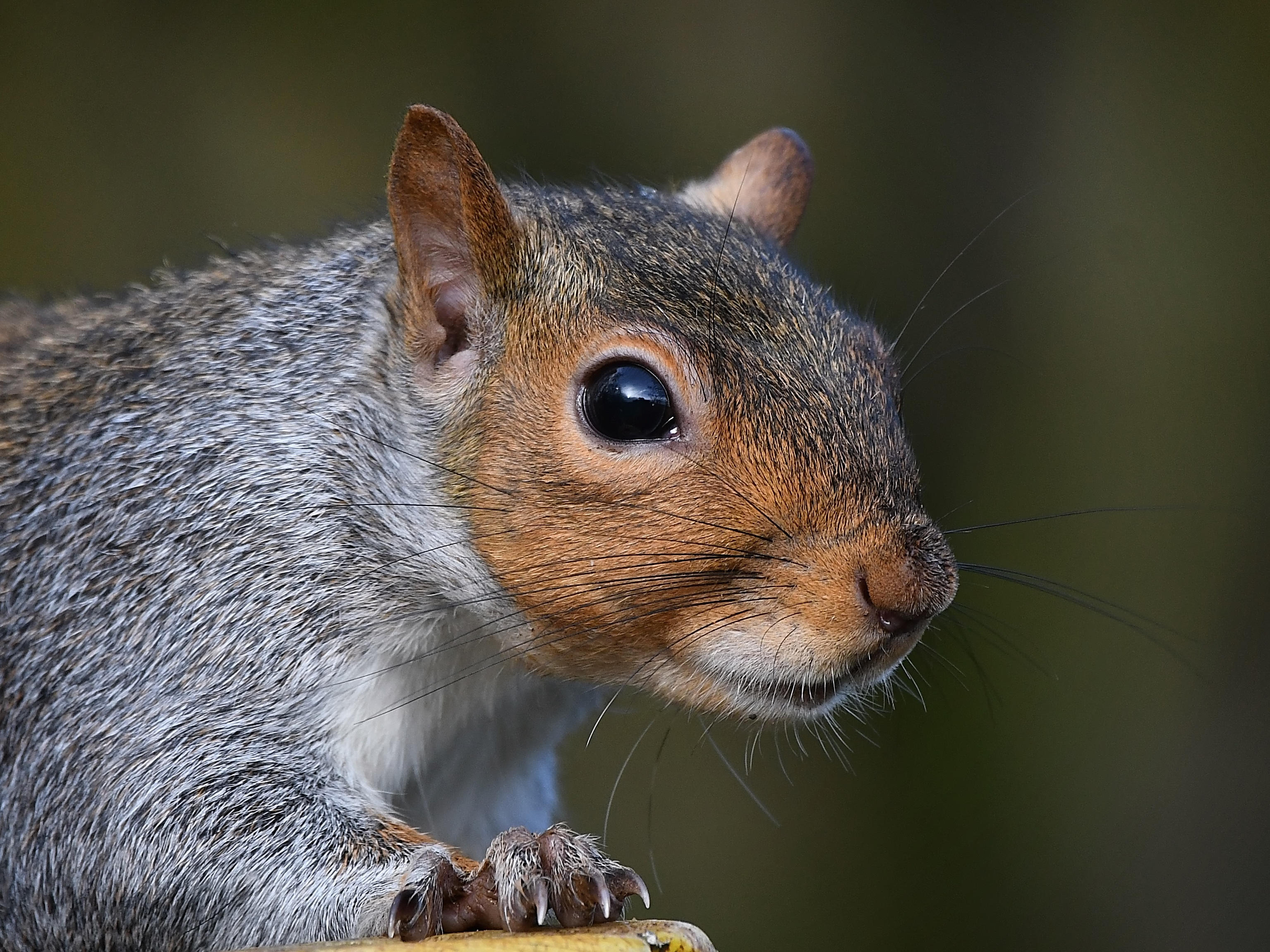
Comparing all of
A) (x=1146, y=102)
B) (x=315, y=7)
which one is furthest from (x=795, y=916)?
(x=315, y=7)

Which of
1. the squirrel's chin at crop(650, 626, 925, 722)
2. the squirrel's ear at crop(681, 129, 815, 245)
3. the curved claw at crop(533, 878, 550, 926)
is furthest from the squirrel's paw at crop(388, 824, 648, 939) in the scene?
the squirrel's ear at crop(681, 129, 815, 245)

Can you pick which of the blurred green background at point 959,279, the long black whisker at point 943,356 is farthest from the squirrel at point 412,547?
the blurred green background at point 959,279

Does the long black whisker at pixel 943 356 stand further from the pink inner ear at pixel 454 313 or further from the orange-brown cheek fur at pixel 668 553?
the pink inner ear at pixel 454 313

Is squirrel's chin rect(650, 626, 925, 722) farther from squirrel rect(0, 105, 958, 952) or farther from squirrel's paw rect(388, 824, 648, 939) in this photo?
squirrel's paw rect(388, 824, 648, 939)

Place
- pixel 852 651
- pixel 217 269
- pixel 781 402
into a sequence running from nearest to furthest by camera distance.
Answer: pixel 852 651
pixel 781 402
pixel 217 269

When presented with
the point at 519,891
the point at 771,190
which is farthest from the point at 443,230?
the point at 519,891

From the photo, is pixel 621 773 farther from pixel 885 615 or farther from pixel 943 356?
pixel 943 356

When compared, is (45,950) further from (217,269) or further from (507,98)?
(507,98)
